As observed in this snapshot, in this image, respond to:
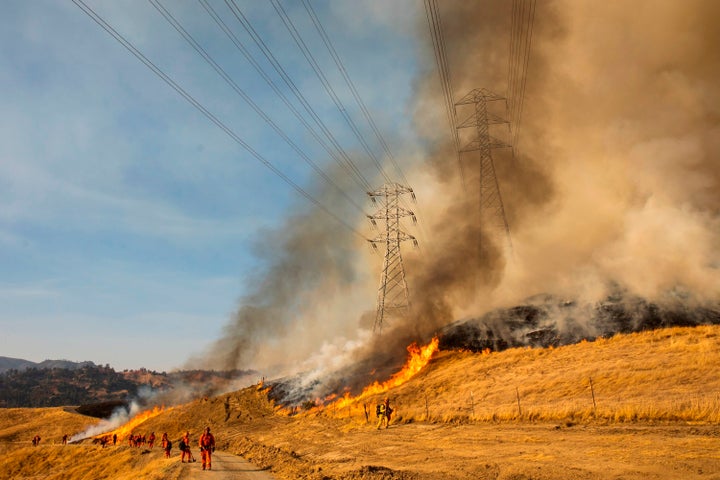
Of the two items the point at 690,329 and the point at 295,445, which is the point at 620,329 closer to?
the point at 690,329

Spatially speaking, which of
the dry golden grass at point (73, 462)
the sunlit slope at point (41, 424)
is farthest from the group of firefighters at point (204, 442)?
the sunlit slope at point (41, 424)

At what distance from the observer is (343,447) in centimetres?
2378

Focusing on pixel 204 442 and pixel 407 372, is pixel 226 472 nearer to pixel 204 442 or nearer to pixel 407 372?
pixel 204 442

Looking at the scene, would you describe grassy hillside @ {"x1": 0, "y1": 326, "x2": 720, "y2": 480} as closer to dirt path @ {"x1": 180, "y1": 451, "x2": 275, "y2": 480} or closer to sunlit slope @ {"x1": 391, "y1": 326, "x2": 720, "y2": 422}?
sunlit slope @ {"x1": 391, "y1": 326, "x2": 720, "y2": 422}

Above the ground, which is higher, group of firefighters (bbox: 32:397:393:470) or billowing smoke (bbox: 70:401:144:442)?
group of firefighters (bbox: 32:397:393:470)

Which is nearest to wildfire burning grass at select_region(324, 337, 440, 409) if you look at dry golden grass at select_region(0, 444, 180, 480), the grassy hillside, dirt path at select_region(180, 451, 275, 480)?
the grassy hillside

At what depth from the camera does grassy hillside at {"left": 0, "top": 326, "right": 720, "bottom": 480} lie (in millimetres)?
16875

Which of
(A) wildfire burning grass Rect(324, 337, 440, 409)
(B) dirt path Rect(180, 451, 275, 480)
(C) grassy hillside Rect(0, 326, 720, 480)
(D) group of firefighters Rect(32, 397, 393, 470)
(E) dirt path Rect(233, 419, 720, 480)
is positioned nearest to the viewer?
(E) dirt path Rect(233, 419, 720, 480)

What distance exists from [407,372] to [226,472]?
27.3 m

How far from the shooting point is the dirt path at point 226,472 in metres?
18.3

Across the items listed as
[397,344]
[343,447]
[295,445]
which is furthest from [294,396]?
[343,447]

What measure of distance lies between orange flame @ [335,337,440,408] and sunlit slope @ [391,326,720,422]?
75.6 inches

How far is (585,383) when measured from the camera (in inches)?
1063

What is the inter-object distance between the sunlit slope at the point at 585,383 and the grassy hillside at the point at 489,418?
0.09m
